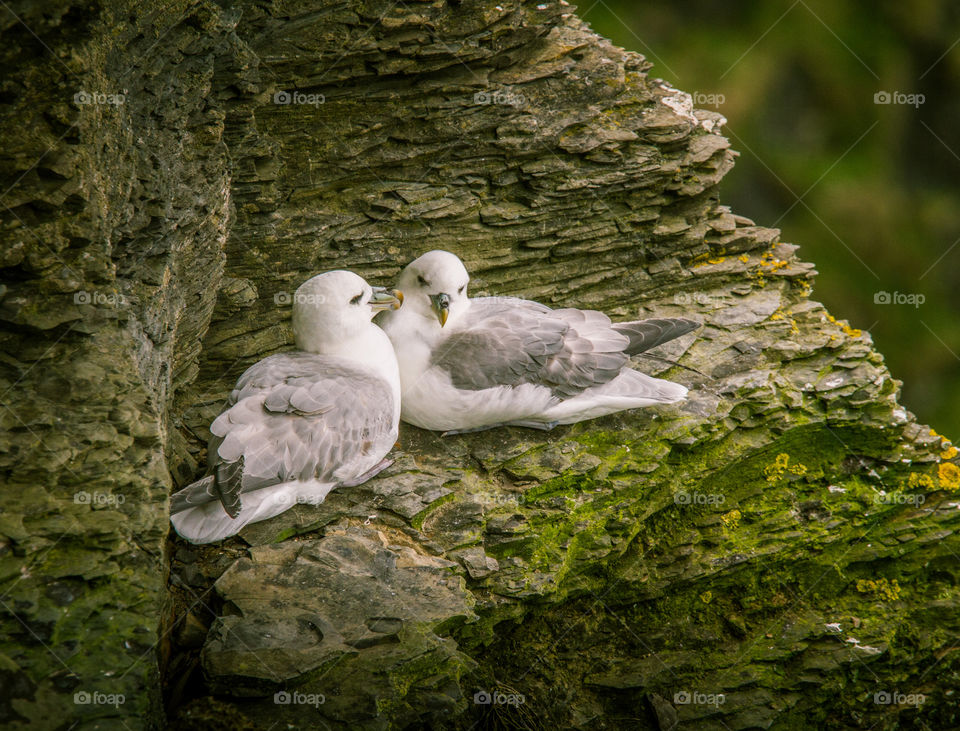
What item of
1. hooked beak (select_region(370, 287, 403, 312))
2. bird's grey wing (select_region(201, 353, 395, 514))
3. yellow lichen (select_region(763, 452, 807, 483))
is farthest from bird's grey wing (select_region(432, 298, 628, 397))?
yellow lichen (select_region(763, 452, 807, 483))

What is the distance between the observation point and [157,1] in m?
4.23

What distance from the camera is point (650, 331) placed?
226 inches

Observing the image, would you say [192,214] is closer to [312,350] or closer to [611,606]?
[312,350]

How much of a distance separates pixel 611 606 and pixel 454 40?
361 cm

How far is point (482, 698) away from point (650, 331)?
7.99 ft

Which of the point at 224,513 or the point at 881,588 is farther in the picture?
the point at 881,588

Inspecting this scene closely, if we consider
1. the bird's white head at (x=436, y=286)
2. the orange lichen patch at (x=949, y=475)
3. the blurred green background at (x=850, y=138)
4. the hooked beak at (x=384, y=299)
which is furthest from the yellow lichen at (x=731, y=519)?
the blurred green background at (x=850, y=138)

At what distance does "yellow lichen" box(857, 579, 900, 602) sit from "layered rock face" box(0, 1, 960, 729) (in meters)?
0.02

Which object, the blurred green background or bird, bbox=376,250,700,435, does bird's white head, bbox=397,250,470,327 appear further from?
the blurred green background

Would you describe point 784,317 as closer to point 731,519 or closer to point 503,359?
point 731,519

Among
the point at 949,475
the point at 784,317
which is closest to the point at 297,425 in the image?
the point at 784,317

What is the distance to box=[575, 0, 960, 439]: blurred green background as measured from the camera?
11211 mm

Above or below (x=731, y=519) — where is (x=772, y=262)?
above

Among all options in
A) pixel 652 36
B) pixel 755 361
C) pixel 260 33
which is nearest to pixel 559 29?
pixel 260 33
